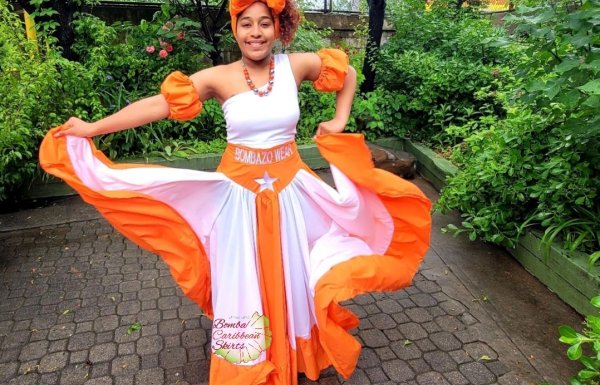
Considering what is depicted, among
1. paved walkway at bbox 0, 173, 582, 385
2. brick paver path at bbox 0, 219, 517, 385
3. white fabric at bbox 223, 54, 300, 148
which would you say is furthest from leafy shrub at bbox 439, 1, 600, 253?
white fabric at bbox 223, 54, 300, 148

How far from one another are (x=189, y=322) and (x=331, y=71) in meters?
1.78

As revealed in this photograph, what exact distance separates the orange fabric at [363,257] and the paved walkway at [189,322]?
58 cm

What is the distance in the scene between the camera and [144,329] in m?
2.96

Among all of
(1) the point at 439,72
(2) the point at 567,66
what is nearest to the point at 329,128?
(2) the point at 567,66

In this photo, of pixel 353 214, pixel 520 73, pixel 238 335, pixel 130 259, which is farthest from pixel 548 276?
pixel 130 259

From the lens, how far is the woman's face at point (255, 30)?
2002 mm

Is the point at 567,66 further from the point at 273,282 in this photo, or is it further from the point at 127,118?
the point at 127,118

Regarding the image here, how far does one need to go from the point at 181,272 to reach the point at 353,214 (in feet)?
2.71

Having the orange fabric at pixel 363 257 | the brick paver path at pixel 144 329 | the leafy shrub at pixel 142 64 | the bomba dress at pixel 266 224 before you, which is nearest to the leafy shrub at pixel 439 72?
the leafy shrub at pixel 142 64

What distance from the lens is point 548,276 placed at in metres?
3.36

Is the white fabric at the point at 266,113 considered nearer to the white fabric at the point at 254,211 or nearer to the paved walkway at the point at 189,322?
the white fabric at the point at 254,211

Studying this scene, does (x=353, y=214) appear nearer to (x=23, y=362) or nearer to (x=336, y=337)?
(x=336, y=337)

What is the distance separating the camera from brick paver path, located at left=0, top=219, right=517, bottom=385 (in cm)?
259

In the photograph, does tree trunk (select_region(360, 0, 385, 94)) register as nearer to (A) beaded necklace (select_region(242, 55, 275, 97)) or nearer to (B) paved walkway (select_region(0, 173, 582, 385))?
(B) paved walkway (select_region(0, 173, 582, 385))
